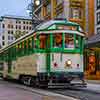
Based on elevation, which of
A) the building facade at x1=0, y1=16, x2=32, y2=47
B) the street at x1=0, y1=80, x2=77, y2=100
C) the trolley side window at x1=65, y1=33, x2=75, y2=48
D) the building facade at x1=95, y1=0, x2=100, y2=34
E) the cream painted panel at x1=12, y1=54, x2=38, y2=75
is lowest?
the street at x1=0, y1=80, x2=77, y2=100

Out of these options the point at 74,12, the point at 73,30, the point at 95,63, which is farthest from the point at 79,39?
the point at 74,12

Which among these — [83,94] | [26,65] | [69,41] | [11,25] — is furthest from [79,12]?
[11,25]

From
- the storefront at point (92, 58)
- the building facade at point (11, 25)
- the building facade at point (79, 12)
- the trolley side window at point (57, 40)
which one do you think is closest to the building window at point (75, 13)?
the building facade at point (79, 12)

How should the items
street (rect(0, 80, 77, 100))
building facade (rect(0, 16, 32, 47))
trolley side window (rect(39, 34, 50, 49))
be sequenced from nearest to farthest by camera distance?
1. street (rect(0, 80, 77, 100))
2. trolley side window (rect(39, 34, 50, 49))
3. building facade (rect(0, 16, 32, 47))

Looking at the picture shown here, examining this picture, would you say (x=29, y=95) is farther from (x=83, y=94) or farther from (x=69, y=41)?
(x=69, y=41)

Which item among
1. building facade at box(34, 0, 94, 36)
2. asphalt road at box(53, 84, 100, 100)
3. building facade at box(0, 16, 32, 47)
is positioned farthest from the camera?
building facade at box(0, 16, 32, 47)

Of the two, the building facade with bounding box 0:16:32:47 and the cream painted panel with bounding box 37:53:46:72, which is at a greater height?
the building facade with bounding box 0:16:32:47

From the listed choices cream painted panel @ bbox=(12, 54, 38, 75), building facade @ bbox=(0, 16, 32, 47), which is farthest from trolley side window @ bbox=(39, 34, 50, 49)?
building facade @ bbox=(0, 16, 32, 47)

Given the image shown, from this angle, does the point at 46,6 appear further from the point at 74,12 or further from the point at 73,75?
the point at 73,75

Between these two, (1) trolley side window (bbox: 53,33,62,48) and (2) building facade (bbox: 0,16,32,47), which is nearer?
(1) trolley side window (bbox: 53,33,62,48)

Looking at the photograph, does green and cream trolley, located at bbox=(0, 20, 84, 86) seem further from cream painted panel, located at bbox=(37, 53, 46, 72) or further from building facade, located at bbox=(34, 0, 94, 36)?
building facade, located at bbox=(34, 0, 94, 36)

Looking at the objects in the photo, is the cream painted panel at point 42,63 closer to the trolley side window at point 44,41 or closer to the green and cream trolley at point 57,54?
the green and cream trolley at point 57,54

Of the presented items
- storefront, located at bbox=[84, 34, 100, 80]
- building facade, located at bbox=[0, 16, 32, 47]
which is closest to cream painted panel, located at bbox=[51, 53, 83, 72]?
storefront, located at bbox=[84, 34, 100, 80]

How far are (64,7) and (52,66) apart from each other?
39.7 metres
